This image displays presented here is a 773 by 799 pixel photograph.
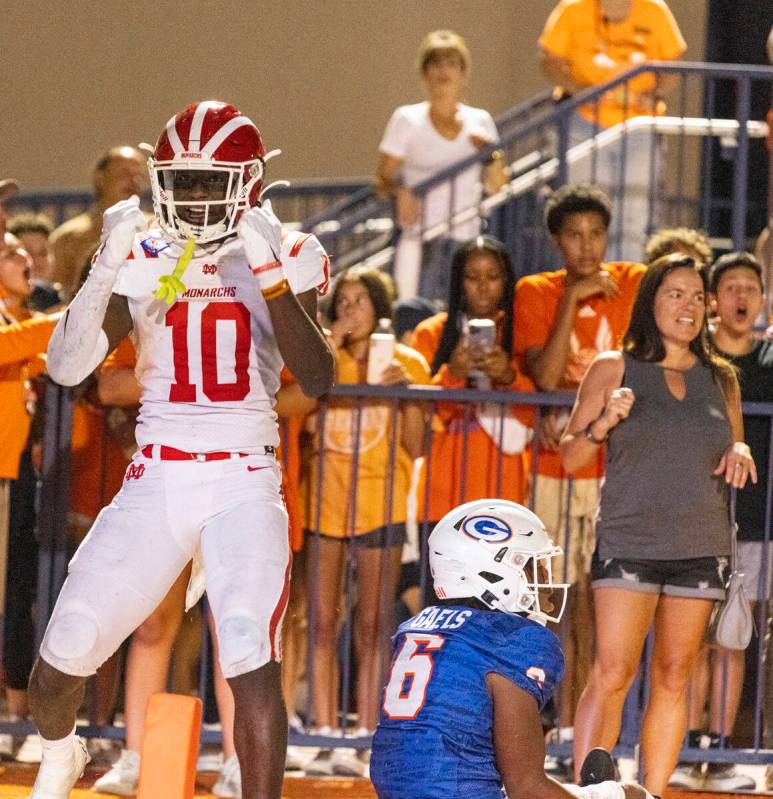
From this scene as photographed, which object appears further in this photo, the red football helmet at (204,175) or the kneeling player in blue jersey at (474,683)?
the red football helmet at (204,175)

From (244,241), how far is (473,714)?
1.46 meters

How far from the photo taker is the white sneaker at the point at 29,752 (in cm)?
667

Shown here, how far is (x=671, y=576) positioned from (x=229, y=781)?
179 cm

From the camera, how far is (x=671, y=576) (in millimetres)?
5840

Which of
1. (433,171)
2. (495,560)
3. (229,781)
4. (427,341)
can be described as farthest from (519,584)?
(433,171)

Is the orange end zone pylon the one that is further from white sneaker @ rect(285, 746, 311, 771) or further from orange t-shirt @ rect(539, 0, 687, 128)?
orange t-shirt @ rect(539, 0, 687, 128)

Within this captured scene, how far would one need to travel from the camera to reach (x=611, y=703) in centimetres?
582

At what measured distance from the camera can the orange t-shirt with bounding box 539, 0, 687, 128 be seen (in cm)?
998

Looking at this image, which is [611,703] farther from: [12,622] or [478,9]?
[478,9]

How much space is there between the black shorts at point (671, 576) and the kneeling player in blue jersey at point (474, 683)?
140 centimetres

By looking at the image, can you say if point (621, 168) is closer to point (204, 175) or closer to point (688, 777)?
point (688, 777)

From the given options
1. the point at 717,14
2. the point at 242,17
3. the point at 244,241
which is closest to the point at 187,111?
the point at 244,241

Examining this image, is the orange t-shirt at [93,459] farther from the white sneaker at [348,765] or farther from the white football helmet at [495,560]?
the white football helmet at [495,560]

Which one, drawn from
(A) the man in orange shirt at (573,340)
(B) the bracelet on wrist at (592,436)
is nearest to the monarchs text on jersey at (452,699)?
(B) the bracelet on wrist at (592,436)
